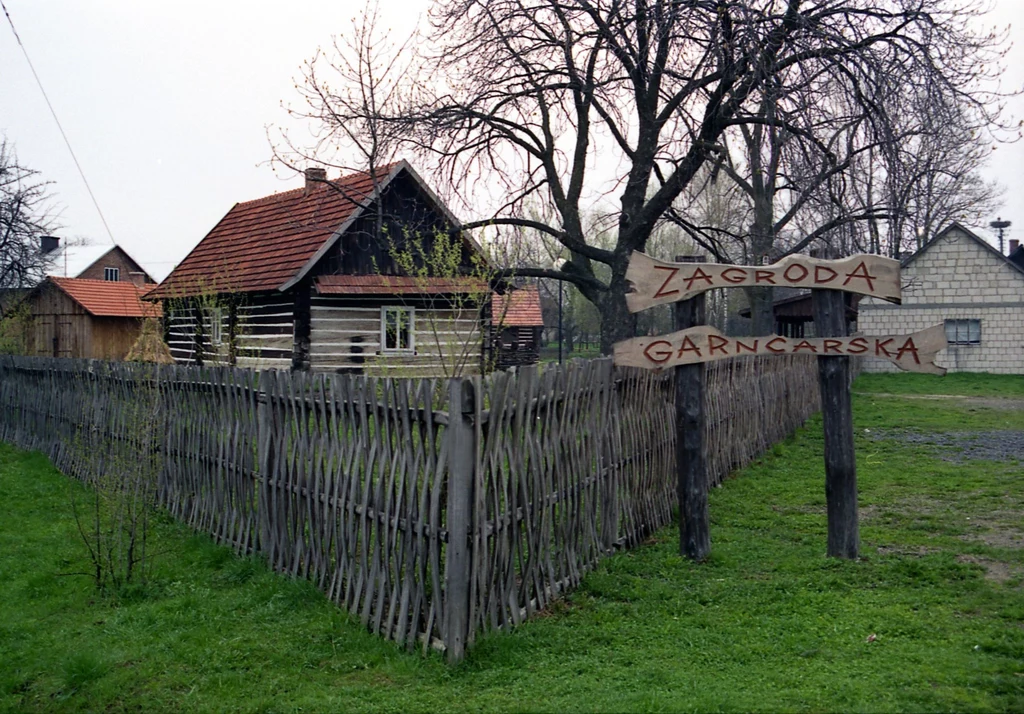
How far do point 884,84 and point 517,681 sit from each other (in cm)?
984

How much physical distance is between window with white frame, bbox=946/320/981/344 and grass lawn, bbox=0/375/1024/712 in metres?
29.4

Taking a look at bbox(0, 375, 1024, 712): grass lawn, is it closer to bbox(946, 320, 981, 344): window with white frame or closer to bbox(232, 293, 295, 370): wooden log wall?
bbox(232, 293, 295, 370): wooden log wall

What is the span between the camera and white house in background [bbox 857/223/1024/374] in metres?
34.3

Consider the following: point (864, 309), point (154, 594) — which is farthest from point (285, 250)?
point (864, 309)

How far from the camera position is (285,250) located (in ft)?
66.8

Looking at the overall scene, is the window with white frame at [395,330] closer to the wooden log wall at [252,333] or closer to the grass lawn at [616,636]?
the wooden log wall at [252,333]

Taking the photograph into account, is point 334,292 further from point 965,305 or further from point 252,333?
point 965,305

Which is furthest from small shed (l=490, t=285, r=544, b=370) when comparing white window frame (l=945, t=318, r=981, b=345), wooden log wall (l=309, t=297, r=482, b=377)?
white window frame (l=945, t=318, r=981, b=345)

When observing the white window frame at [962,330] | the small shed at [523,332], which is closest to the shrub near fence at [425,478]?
the small shed at [523,332]

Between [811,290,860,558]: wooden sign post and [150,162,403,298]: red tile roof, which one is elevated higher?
[150,162,403,298]: red tile roof

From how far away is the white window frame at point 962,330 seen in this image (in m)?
34.6

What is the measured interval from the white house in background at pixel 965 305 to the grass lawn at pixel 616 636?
28986mm

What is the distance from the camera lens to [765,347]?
685cm

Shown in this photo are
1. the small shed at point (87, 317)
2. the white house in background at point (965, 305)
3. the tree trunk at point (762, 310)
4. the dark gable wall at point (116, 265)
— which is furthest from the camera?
the dark gable wall at point (116, 265)
